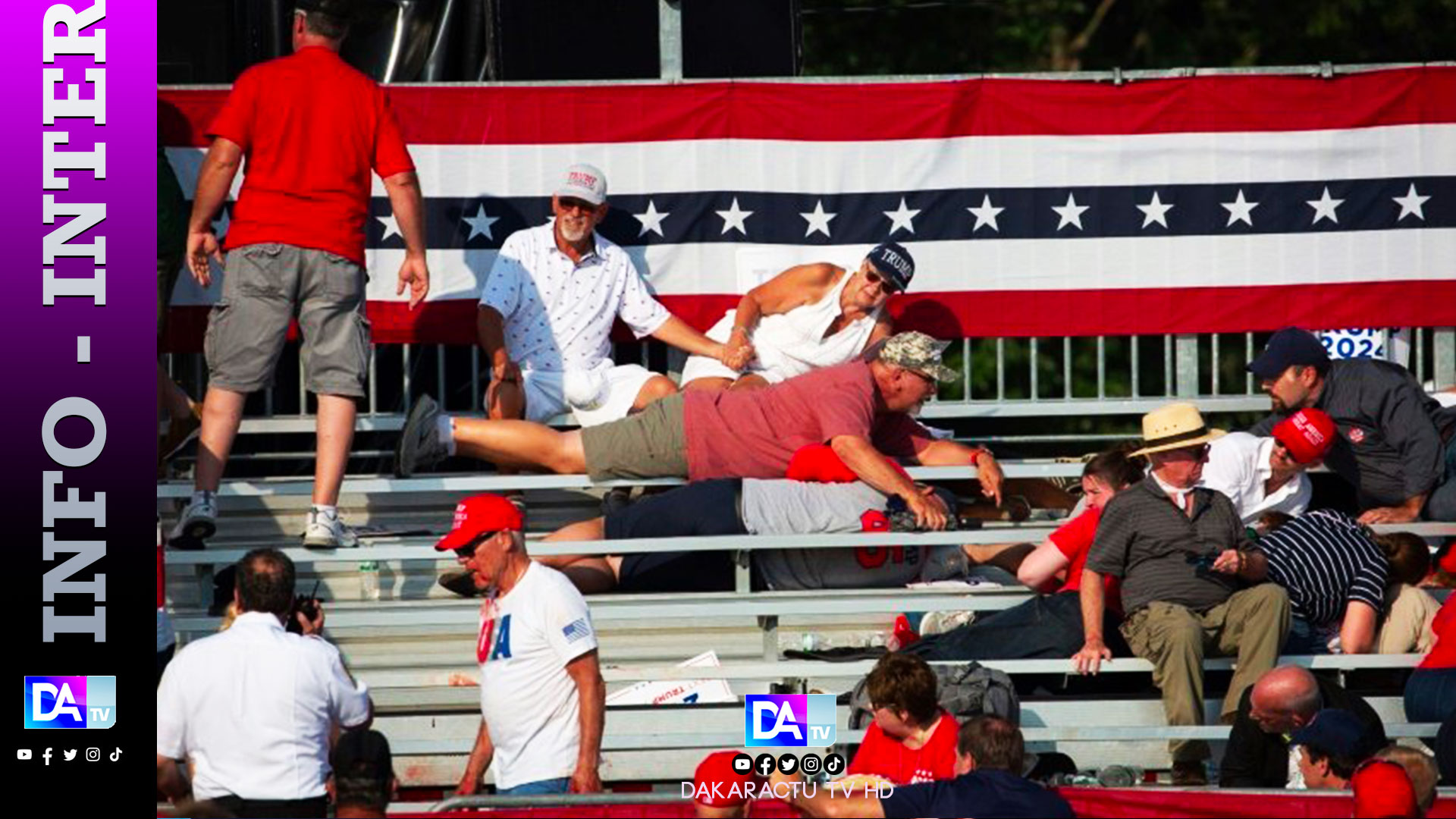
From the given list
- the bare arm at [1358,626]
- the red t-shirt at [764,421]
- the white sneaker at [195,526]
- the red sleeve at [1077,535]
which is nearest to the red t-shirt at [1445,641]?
the bare arm at [1358,626]

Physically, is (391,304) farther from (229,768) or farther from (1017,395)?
(1017,395)

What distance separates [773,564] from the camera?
31.4 ft

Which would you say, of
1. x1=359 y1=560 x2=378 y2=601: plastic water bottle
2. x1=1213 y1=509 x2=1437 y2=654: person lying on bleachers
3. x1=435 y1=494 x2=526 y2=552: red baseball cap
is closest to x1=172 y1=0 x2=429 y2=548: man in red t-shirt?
x1=359 y1=560 x2=378 y2=601: plastic water bottle

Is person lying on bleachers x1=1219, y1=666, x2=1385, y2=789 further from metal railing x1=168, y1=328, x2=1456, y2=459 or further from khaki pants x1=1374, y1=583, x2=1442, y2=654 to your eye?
metal railing x1=168, y1=328, x2=1456, y2=459

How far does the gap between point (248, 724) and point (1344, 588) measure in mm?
3828

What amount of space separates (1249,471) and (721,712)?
2.12 meters

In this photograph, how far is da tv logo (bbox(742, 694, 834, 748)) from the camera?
854 centimetres

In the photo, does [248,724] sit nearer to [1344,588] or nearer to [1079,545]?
[1079,545]

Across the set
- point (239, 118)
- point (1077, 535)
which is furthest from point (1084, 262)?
point (239, 118)

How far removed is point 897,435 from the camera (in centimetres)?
1006

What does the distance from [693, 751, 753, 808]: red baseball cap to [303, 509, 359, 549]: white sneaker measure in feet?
8.41

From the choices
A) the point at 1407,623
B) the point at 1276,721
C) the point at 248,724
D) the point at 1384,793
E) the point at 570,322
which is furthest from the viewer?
the point at 570,322

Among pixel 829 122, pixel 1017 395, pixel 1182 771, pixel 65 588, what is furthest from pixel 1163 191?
pixel 1017 395

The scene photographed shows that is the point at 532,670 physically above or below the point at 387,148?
below
